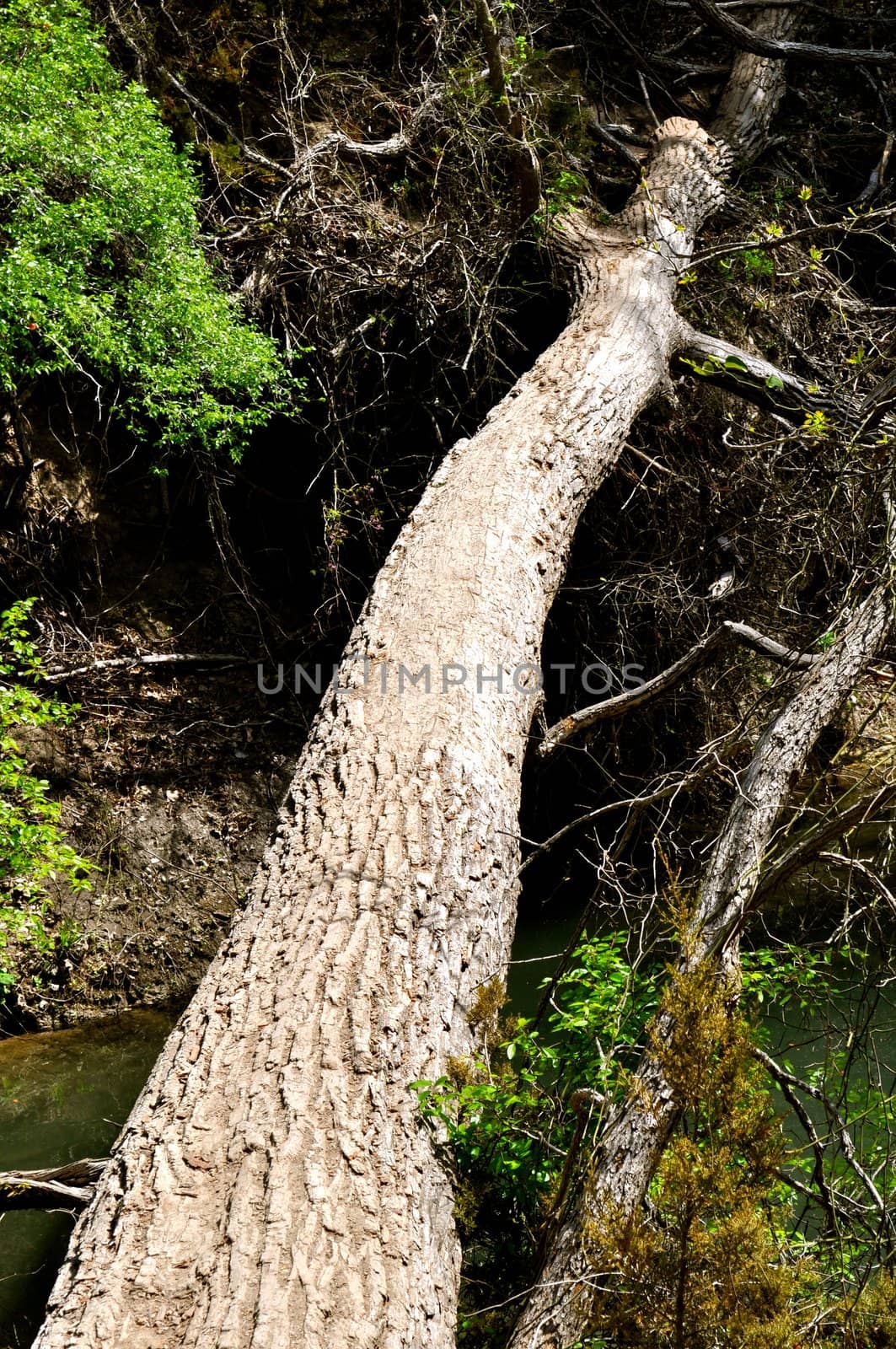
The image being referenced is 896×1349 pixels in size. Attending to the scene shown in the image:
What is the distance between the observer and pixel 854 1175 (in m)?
2.32

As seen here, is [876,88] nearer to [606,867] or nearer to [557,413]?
[557,413]

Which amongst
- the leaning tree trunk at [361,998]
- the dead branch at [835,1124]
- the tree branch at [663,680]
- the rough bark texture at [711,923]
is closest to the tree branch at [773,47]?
the leaning tree trunk at [361,998]

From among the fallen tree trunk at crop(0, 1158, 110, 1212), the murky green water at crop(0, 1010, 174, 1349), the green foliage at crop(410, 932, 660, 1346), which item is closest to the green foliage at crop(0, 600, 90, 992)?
the murky green water at crop(0, 1010, 174, 1349)

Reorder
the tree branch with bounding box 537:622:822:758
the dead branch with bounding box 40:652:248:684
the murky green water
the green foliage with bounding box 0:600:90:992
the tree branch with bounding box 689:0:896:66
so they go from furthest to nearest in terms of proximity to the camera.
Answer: the tree branch with bounding box 689:0:896:66 → the dead branch with bounding box 40:652:248:684 → the green foliage with bounding box 0:600:90:992 → the tree branch with bounding box 537:622:822:758 → the murky green water

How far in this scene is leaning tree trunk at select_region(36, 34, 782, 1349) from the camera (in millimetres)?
1551

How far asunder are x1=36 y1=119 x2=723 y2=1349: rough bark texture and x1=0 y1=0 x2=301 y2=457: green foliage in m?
1.43

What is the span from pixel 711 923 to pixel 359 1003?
84 cm

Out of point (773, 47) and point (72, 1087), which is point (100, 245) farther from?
point (773, 47)

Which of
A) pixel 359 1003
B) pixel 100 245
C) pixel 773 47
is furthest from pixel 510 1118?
pixel 773 47

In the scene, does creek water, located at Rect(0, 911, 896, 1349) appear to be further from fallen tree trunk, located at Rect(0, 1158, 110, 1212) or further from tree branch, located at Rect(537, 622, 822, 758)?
tree branch, located at Rect(537, 622, 822, 758)

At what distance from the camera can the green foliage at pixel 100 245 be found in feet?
12.7

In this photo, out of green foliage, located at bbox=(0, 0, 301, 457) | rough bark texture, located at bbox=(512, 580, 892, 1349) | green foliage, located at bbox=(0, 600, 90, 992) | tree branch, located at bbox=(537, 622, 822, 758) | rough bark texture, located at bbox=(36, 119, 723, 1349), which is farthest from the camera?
green foliage, located at bbox=(0, 0, 301, 457)

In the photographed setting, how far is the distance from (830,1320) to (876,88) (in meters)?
7.18

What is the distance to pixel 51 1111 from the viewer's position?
3.73 metres
